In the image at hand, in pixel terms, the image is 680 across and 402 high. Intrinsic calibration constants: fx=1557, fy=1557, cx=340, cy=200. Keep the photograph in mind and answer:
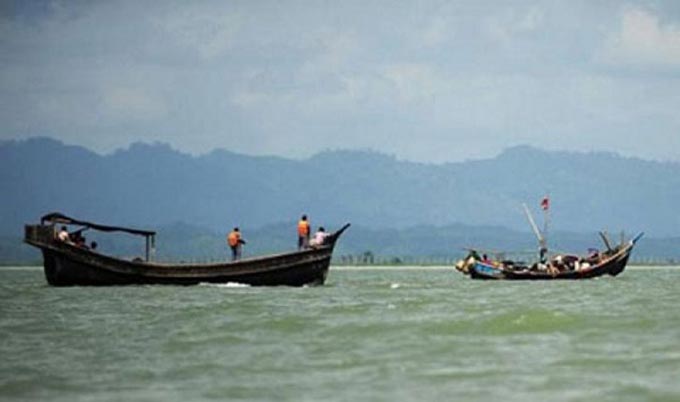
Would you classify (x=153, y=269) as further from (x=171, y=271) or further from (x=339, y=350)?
(x=339, y=350)

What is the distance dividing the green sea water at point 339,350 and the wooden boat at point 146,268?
7.31 metres

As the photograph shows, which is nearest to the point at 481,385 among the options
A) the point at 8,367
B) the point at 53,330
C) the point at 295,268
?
the point at 8,367

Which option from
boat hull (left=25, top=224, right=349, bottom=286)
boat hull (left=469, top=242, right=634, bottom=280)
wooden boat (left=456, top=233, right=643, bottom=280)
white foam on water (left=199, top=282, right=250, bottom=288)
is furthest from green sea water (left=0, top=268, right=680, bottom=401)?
wooden boat (left=456, top=233, right=643, bottom=280)

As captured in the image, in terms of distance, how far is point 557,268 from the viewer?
240 feet

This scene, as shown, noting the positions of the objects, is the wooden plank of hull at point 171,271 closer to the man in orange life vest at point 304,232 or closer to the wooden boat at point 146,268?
the wooden boat at point 146,268

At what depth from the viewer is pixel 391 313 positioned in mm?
38250

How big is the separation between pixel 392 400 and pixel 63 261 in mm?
33106

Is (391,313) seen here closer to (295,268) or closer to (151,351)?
(151,351)

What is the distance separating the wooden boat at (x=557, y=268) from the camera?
237 ft

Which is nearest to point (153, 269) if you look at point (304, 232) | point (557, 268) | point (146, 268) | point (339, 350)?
point (146, 268)

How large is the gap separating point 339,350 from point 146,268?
984 inches

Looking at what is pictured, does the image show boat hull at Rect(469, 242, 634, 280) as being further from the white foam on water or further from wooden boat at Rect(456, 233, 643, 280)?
the white foam on water

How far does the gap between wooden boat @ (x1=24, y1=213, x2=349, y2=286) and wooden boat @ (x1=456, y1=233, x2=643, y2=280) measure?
67.4 ft

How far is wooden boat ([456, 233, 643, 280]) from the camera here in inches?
2842
